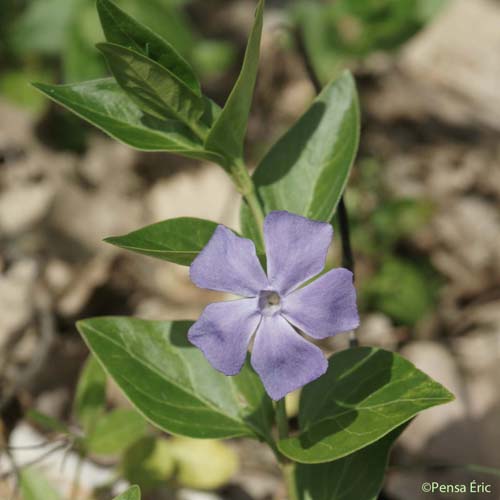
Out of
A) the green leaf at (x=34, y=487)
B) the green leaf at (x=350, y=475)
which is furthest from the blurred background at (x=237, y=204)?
the green leaf at (x=350, y=475)

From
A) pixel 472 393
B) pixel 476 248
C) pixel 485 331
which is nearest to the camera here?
pixel 472 393

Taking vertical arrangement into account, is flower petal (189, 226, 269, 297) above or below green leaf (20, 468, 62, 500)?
above

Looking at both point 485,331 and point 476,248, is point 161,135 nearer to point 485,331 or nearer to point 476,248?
point 485,331

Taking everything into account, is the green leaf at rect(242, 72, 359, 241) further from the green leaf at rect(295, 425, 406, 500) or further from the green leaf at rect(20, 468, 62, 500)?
the green leaf at rect(20, 468, 62, 500)

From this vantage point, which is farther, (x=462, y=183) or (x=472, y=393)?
(x=462, y=183)

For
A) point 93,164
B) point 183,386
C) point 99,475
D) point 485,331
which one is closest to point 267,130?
point 93,164

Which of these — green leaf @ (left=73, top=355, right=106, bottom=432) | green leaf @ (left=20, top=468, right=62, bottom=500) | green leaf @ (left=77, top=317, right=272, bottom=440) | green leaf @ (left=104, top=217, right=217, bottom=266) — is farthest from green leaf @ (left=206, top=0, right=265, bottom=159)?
green leaf @ (left=20, top=468, right=62, bottom=500)

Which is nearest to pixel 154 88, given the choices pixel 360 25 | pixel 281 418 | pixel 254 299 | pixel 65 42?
pixel 254 299
